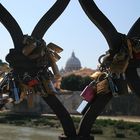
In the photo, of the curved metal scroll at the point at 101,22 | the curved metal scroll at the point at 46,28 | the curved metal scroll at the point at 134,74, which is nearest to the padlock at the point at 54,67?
the curved metal scroll at the point at 46,28

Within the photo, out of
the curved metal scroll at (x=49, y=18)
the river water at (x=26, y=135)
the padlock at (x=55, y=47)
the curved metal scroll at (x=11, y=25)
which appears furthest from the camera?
the river water at (x=26, y=135)

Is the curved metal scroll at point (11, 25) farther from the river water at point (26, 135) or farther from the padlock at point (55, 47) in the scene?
the river water at point (26, 135)

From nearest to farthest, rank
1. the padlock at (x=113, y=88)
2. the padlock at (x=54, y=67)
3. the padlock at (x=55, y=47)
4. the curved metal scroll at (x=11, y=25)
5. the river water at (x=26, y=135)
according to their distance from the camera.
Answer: the padlock at (x=113, y=88)
the curved metal scroll at (x=11, y=25)
the padlock at (x=54, y=67)
the padlock at (x=55, y=47)
the river water at (x=26, y=135)

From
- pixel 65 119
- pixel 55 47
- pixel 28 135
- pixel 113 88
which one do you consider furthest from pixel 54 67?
pixel 28 135

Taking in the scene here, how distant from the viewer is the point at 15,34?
5109mm

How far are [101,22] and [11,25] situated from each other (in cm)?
93

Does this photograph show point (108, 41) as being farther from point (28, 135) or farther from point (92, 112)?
point (28, 135)

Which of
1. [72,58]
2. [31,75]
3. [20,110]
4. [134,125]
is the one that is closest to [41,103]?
[20,110]

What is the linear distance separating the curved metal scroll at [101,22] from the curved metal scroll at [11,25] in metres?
0.72

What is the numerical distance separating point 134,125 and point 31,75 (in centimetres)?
1953

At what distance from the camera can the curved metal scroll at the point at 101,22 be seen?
499 cm

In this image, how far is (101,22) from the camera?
499cm

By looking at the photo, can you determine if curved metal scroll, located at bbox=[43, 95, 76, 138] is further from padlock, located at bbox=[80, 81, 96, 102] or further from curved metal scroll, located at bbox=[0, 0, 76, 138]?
padlock, located at bbox=[80, 81, 96, 102]

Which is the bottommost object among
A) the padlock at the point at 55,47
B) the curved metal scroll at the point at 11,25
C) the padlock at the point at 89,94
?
the padlock at the point at 89,94
